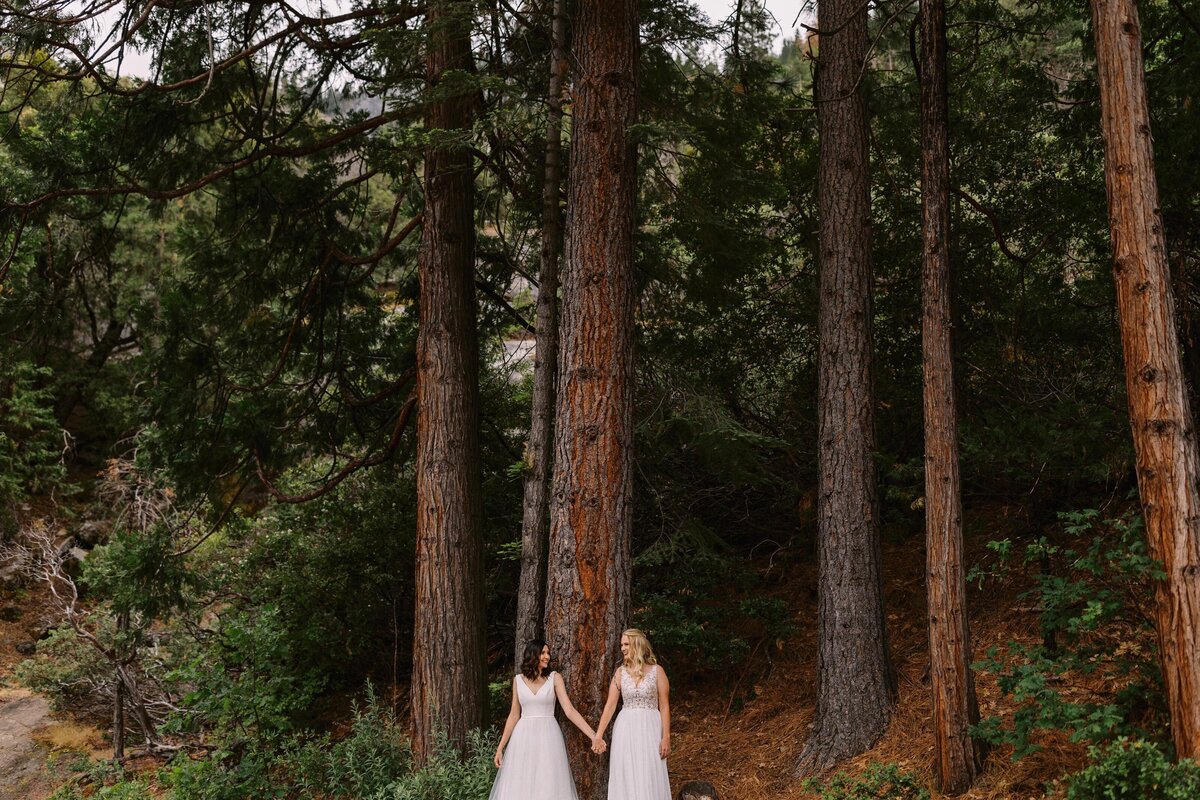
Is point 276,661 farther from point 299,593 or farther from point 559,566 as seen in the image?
point 559,566

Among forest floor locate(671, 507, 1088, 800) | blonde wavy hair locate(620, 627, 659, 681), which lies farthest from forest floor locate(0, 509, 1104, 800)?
blonde wavy hair locate(620, 627, 659, 681)

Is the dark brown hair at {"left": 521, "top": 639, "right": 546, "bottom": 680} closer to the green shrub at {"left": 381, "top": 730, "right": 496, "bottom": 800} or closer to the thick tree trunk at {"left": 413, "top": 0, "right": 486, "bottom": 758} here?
the green shrub at {"left": 381, "top": 730, "right": 496, "bottom": 800}

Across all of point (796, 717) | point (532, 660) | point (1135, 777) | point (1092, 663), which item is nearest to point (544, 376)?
point (532, 660)

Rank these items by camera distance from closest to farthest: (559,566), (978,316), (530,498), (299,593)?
1. (559,566)
2. (530,498)
3. (978,316)
4. (299,593)

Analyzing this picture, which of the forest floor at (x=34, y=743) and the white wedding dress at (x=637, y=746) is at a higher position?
the white wedding dress at (x=637, y=746)

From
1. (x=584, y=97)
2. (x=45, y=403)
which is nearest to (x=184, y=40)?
(x=584, y=97)

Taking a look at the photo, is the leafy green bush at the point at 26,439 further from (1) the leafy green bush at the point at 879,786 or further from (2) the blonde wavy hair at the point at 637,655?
(1) the leafy green bush at the point at 879,786

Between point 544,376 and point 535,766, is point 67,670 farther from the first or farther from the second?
point 535,766

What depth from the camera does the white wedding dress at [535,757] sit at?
6.76m

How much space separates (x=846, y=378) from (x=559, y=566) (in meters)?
3.20

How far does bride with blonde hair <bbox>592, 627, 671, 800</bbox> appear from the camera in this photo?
6762mm

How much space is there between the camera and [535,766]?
22.4 feet

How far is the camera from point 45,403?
21.5 meters

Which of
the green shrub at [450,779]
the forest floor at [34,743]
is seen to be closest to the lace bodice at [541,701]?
the green shrub at [450,779]
